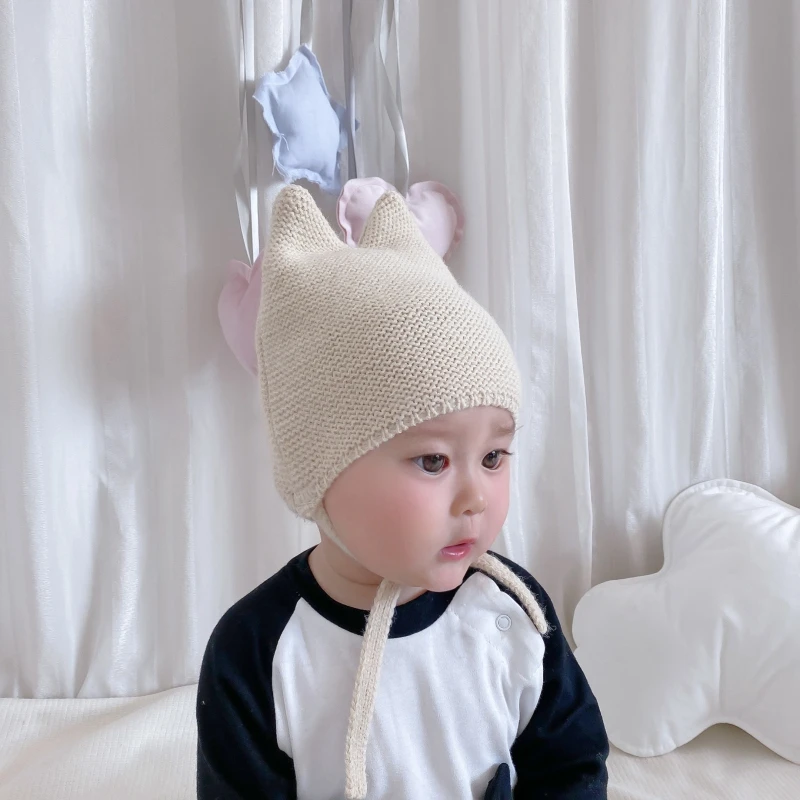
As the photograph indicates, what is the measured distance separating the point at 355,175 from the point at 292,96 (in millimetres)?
185

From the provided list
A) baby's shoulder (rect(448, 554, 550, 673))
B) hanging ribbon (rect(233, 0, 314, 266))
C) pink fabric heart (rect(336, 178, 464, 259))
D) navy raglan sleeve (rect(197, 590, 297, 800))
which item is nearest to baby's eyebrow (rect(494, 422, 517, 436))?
baby's shoulder (rect(448, 554, 550, 673))

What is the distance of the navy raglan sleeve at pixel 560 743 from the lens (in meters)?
0.87

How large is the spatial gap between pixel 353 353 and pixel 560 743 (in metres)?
0.48

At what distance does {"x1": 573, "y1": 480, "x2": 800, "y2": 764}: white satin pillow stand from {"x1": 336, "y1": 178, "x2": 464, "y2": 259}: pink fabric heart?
0.63 meters

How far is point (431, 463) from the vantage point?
76 centimetres

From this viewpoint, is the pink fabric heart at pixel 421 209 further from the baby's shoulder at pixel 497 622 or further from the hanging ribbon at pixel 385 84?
the baby's shoulder at pixel 497 622

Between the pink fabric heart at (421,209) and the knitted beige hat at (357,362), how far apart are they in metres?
0.31

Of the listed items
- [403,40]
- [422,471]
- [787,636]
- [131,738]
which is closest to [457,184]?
[403,40]

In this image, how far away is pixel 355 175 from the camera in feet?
4.25

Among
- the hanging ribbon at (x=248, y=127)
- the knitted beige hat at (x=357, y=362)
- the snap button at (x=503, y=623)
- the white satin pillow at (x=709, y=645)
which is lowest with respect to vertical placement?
the white satin pillow at (x=709, y=645)

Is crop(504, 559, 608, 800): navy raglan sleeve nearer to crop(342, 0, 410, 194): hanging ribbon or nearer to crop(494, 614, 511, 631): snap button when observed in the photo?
crop(494, 614, 511, 631): snap button

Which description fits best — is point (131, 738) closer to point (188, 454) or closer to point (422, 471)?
point (188, 454)

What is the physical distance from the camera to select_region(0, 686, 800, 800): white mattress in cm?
113

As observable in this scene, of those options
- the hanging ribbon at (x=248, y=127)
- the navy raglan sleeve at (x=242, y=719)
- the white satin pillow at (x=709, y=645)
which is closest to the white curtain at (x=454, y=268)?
the hanging ribbon at (x=248, y=127)
